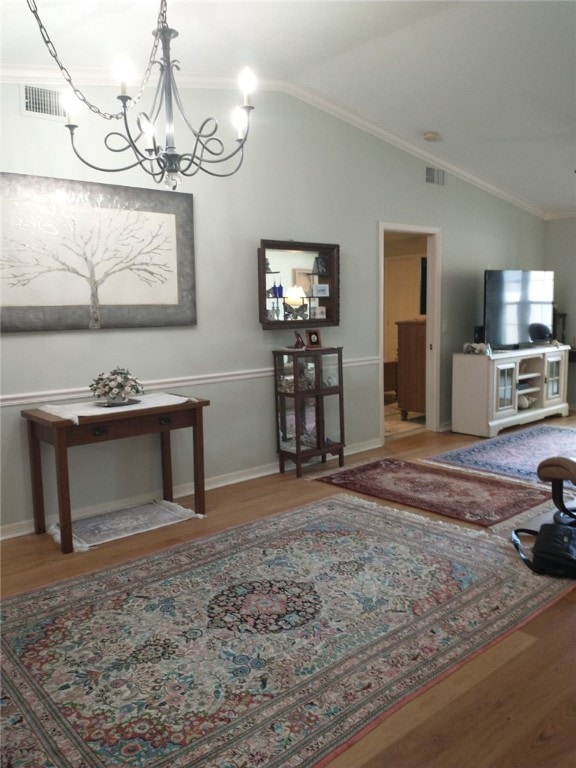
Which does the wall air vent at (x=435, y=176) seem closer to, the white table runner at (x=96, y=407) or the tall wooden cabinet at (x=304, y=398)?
the tall wooden cabinet at (x=304, y=398)

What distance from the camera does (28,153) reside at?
347 cm

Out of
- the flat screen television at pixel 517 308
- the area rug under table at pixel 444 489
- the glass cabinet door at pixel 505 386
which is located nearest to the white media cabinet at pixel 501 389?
the glass cabinet door at pixel 505 386

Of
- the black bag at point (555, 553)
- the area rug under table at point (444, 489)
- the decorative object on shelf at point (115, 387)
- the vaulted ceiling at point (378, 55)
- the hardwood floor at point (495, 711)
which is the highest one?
the vaulted ceiling at point (378, 55)

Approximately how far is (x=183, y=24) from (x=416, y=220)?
303cm

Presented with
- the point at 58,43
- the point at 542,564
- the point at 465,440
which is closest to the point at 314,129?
the point at 58,43

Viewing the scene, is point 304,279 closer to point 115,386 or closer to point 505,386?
point 115,386

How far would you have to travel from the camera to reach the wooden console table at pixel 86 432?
326 centimetres

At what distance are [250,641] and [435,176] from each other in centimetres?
492

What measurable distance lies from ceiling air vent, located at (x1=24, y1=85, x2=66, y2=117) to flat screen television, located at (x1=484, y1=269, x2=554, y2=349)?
4.32 metres

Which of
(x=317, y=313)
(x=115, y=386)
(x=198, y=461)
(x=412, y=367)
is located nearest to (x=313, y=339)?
(x=317, y=313)

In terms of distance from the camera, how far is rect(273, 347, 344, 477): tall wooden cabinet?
4711 mm

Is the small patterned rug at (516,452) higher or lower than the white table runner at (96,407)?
lower

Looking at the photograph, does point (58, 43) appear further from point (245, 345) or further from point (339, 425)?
point (339, 425)

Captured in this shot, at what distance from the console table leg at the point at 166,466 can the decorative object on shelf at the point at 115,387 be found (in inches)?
23.0
